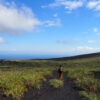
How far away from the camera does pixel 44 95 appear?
8.66m

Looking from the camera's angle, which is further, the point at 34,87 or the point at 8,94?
the point at 34,87

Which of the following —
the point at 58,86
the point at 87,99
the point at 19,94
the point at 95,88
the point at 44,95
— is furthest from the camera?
the point at 58,86

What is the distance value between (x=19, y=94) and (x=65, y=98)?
3027mm

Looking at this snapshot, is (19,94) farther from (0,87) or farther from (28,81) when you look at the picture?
(28,81)

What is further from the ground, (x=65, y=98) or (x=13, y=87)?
(x=13, y=87)

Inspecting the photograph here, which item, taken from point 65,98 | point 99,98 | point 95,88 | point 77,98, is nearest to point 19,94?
point 65,98

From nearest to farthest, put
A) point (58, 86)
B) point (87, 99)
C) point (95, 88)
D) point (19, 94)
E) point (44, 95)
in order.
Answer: point (87, 99)
point (19, 94)
point (44, 95)
point (95, 88)
point (58, 86)

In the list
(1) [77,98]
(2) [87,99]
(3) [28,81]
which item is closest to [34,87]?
(3) [28,81]

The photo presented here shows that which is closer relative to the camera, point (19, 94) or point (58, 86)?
point (19, 94)

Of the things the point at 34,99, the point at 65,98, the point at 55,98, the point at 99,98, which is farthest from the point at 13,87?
the point at 99,98

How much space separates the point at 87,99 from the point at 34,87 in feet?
14.8

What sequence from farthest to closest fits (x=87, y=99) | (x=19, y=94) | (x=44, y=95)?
(x=44, y=95) → (x=19, y=94) → (x=87, y=99)

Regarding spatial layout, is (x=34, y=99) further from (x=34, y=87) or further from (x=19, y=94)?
(x=34, y=87)

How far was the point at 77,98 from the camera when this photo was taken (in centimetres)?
809
